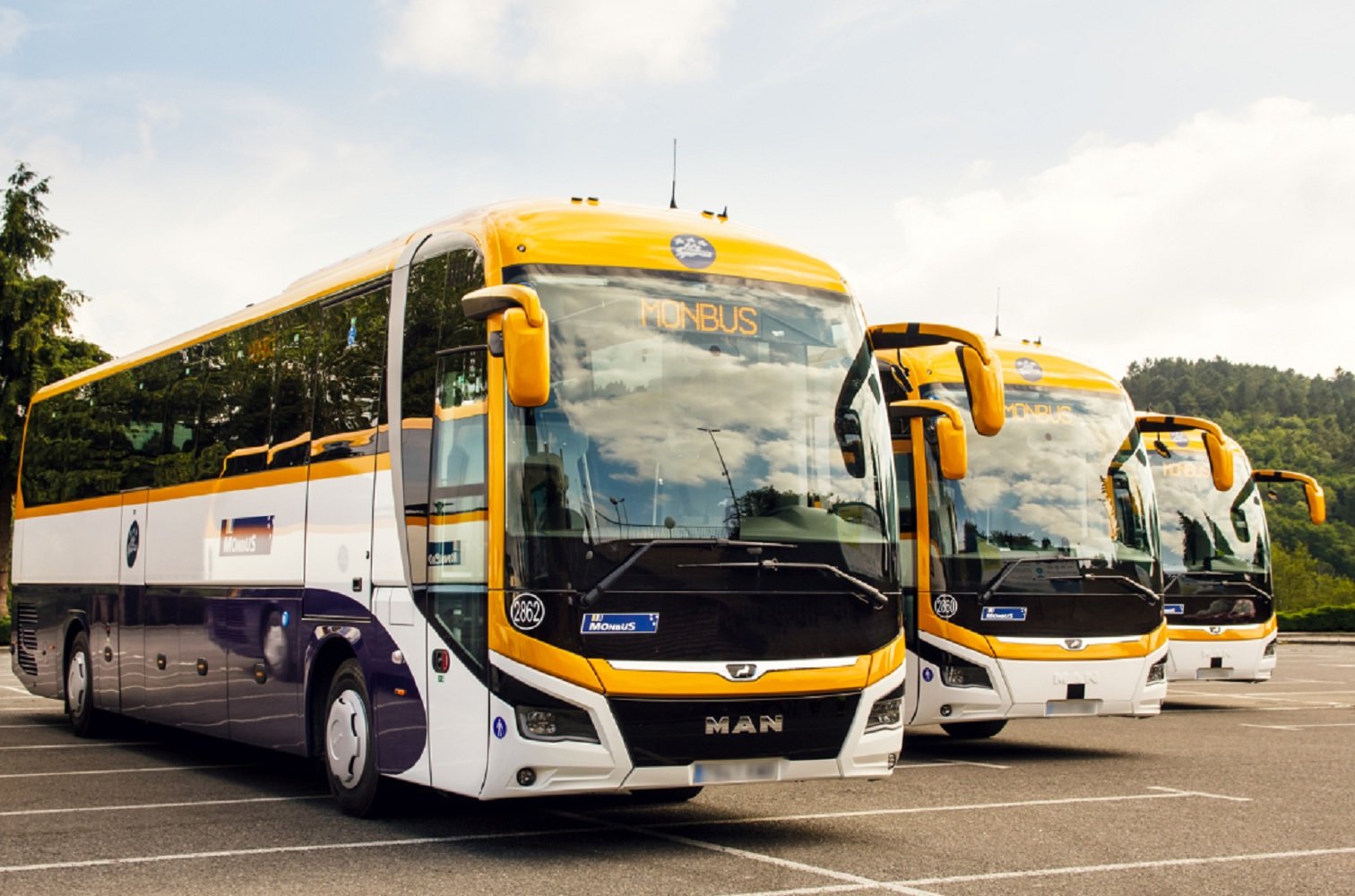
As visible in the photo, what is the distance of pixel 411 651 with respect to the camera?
31.5 ft

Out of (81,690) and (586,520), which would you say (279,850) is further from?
(81,690)

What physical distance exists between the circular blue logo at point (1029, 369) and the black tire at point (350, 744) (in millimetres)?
6903

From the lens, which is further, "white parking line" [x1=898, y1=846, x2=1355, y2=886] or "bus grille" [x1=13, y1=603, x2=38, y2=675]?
"bus grille" [x1=13, y1=603, x2=38, y2=675]

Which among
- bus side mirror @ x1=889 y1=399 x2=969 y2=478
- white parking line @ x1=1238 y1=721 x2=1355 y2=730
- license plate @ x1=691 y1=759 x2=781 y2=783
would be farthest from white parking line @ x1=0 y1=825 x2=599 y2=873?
white parking line @ x1=1238 y1=721 x2=1355 y2=730

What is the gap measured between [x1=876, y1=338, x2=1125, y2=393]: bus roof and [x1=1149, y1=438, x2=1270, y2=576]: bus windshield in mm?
5165

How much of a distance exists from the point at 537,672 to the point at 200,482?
18.7 ft

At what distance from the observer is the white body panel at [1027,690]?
540 inches

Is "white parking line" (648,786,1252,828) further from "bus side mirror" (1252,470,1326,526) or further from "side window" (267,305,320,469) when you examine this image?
"bus side mirror" (1252,470,1326,526)

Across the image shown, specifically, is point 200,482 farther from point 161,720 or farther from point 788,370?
point 788,370

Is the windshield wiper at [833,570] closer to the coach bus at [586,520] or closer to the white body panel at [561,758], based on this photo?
the coach bus at [586,520]

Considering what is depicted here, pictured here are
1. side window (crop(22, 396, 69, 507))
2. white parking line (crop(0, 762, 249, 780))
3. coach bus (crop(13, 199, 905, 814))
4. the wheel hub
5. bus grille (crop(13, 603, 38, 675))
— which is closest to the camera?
coach bus (crop(13, 199, 905, 814))

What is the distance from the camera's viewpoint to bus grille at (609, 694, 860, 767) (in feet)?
28.9

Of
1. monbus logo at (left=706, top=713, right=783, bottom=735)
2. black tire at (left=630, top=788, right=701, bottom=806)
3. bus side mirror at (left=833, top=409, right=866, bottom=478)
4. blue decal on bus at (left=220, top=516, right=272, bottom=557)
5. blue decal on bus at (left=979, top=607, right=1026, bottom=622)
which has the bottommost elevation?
black tire at (left=630, top=788, right=701, bottom=806)

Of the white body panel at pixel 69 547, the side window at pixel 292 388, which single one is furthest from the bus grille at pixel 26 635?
the side window at pixel 292 388
